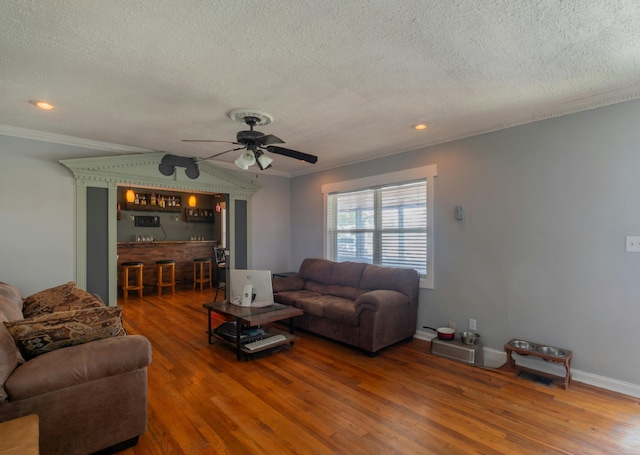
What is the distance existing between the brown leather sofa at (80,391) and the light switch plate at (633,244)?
382cm

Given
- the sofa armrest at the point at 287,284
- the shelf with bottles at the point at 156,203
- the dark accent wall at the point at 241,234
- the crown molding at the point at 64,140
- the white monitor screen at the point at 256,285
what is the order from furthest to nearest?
the shelf with bottles at the point at 156,203
the dark accent wall at the point at 241,234
the sofa armrest at the point at 287,284
the white monitor screen at the point at 256,285
the crown molding at the point at 64,140

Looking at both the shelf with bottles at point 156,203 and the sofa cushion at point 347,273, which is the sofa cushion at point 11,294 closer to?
the sofa cushion at point 347,273

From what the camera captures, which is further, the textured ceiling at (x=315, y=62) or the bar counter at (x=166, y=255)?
the bar counter at (x=166, y=255)

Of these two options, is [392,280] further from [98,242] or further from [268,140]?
[98,242]

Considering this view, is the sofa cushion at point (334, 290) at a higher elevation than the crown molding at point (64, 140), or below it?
below

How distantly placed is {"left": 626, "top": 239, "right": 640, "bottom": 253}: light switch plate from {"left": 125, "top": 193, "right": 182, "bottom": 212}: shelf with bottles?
28.1 ft

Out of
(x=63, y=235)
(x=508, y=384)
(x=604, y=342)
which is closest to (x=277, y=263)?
(x=63, y=235)

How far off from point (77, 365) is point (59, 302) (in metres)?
1.62

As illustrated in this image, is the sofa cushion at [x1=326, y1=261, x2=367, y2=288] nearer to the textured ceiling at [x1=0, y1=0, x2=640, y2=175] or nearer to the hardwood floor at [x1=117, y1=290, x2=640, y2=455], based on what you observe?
the hardwood floor at [x1=117, y1=290, x2=640, y2=455]

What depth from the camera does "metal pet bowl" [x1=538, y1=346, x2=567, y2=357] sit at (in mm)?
2952

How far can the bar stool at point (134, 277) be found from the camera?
6.29 metres

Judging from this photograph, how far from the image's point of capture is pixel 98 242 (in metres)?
4.24

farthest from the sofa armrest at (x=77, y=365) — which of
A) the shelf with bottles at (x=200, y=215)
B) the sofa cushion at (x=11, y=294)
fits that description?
the shelf with bottles at (x=200, y=215)

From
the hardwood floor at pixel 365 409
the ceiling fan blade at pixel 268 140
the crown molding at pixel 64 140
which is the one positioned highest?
the crown molding at pixel 64 140
